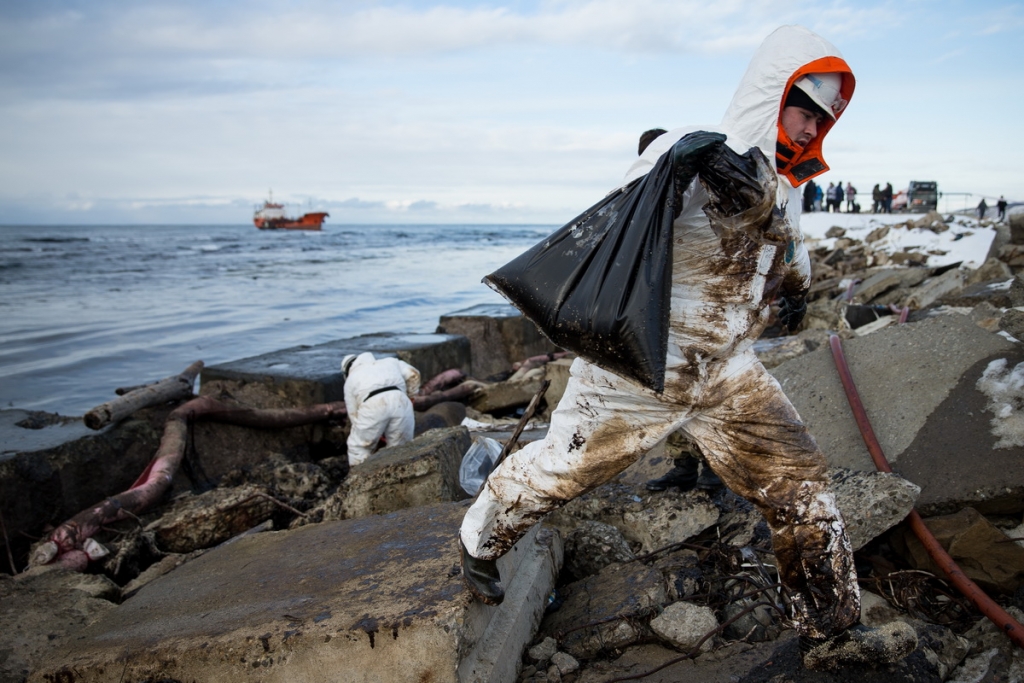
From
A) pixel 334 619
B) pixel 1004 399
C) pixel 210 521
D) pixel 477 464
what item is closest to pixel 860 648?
pixel 334 619

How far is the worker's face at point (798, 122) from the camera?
7.82 ft

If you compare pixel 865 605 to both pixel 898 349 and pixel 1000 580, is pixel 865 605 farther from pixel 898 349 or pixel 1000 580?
pixel 898 349

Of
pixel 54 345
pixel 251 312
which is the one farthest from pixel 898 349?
pixel 251 312

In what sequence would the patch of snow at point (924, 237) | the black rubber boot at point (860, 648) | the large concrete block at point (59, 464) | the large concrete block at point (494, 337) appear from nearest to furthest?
the black rubber boot at point (860, 648), the large concrete block at point (59, 464), the large concrete block at point (494, 337), the patch of snow at point (924, 237)

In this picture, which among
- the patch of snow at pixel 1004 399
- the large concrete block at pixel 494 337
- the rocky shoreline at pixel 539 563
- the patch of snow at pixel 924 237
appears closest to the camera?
the rocky shoreline at pixel 539 563

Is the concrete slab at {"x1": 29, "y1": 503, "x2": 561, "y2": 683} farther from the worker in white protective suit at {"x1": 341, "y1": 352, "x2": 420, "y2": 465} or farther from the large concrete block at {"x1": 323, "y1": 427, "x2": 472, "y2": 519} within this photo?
the worker in white protective suit at {"x1": 341, "y1": 352, "x2": 420, "y2": 465}

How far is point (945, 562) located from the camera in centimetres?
281

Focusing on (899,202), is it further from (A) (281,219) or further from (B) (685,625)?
(A) (281,219)

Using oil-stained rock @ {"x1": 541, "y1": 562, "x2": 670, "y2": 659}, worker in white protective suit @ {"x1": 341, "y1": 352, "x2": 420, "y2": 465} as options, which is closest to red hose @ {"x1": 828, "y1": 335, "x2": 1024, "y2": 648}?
oil-stained rock @ {"x1": 541, "y1": 562, "x2": 670, "y2": 659}

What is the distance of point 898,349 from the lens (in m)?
4.12

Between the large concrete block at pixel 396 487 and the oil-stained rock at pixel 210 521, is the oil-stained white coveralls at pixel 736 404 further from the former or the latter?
the oil-stained rock at pixel 210 521

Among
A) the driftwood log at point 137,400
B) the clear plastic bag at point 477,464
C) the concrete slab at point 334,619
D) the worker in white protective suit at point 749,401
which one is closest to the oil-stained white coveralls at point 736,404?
the worker in white protective suit at point 749,401

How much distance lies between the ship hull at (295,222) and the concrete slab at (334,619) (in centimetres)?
7524

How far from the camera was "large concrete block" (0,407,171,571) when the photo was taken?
4.55m
